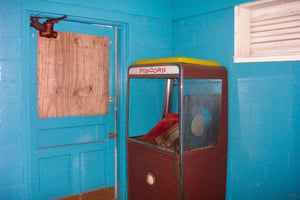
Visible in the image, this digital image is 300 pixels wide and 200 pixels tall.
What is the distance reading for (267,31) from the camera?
8.70 feet

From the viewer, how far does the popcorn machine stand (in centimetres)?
228

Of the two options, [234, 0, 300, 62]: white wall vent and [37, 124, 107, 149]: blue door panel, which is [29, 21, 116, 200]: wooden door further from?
[234, 0, 300, 62]: white wall vent

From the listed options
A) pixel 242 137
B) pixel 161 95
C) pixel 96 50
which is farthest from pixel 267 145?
pixel 96 50

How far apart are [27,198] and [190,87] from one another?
71.4 inches

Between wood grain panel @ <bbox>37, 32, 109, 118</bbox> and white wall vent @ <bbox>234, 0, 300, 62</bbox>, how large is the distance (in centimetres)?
145

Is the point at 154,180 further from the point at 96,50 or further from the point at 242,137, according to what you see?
the point at 96,50

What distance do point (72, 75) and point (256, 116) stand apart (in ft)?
6.17

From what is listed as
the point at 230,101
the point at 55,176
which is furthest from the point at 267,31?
the point at 55,176

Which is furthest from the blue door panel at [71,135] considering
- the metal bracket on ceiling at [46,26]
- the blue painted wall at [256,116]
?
the blue painted wall at [256,116]

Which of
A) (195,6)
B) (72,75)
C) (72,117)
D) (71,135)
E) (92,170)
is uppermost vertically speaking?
(195,6)

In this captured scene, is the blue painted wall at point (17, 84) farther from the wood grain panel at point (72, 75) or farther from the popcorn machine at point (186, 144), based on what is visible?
the popcorn machine at point (186, 144)

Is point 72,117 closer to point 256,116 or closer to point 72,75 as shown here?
point 72,75

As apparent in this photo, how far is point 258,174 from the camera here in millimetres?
2586

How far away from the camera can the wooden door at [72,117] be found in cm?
271
